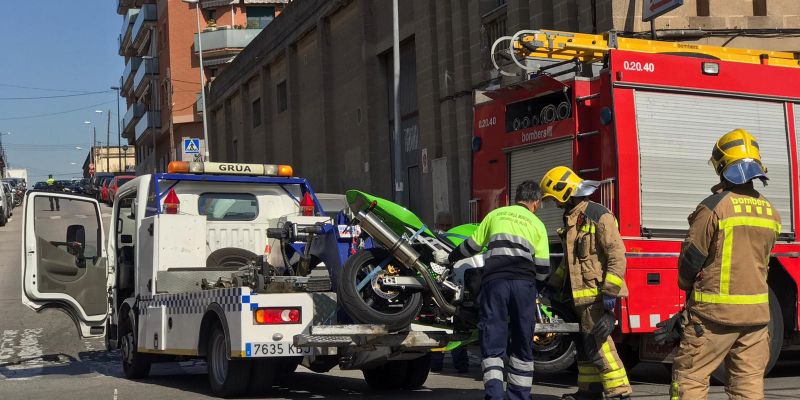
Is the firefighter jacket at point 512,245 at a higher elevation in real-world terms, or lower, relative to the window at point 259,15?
lower

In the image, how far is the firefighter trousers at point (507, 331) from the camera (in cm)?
799

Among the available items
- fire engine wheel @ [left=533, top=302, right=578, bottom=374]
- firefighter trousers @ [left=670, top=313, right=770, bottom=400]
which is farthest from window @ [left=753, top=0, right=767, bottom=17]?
firefighter trousers @ [left=670, top=313, right=770, bottom=400]

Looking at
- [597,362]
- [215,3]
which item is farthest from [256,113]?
[597,362]

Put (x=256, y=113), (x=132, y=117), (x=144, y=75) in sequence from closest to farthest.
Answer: (x=256, y=113)
(x=144, y=75)
(x=132, y=117)

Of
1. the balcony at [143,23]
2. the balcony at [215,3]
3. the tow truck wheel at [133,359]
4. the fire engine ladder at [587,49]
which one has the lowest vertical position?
the tow truck wheel at [133,359]

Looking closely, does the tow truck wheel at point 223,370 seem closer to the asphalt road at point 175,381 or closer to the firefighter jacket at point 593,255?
the asphalt road at point 175,381

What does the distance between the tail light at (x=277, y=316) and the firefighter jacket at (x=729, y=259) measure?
3.60 meters

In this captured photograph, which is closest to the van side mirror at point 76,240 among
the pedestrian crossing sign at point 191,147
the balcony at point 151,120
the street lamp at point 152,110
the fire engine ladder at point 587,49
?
the fire engine ladder at point 587,49

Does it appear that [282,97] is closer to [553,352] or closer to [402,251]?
[553,352]

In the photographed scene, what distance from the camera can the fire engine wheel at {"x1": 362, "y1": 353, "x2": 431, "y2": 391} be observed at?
10586mm

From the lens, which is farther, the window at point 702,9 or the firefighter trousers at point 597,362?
the window at point 702,9

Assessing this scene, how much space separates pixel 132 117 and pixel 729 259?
83050 millimetres

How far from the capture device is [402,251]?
8.70 metres

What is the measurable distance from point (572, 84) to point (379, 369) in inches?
126
